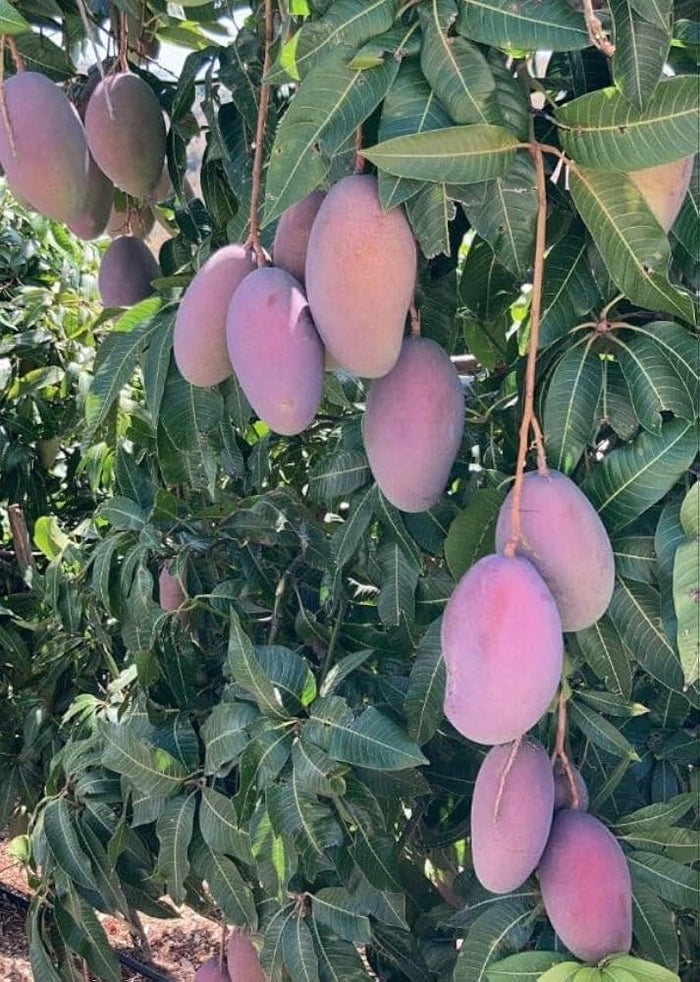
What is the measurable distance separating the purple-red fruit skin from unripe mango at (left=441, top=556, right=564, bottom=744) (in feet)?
0.45

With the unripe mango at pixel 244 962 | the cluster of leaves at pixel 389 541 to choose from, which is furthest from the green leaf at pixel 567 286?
the unripe mango at pixel 244 962

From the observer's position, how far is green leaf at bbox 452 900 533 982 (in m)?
0.95

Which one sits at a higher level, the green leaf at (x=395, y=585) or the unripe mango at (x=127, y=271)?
the unripe mango at (x=127, y=271)

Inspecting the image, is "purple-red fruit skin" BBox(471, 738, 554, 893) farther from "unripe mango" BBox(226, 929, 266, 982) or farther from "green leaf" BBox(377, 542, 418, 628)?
"unripe mango" BBox(226, 929, 266, 982)

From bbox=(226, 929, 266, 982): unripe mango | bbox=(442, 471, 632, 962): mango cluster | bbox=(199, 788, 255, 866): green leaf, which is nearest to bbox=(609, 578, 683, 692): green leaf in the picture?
bbox=(442, 471, 632, 962): mango cluster

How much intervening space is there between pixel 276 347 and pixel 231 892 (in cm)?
64

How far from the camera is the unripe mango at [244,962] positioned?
1.22 meters

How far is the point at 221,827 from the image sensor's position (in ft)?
3.65

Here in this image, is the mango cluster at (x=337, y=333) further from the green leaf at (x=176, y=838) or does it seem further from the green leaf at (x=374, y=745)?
the green leaf at (x=176, y=838)

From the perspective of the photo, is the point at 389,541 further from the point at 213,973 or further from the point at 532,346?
the point at 213,973

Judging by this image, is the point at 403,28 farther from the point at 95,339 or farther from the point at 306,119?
the point at 95,339

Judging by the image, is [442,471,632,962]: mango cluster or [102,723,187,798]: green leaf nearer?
[442,471,632,962]: mango cluster

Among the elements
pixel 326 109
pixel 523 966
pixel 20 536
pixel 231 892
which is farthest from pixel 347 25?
pixel 20 536

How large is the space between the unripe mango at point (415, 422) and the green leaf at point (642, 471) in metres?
0.13
